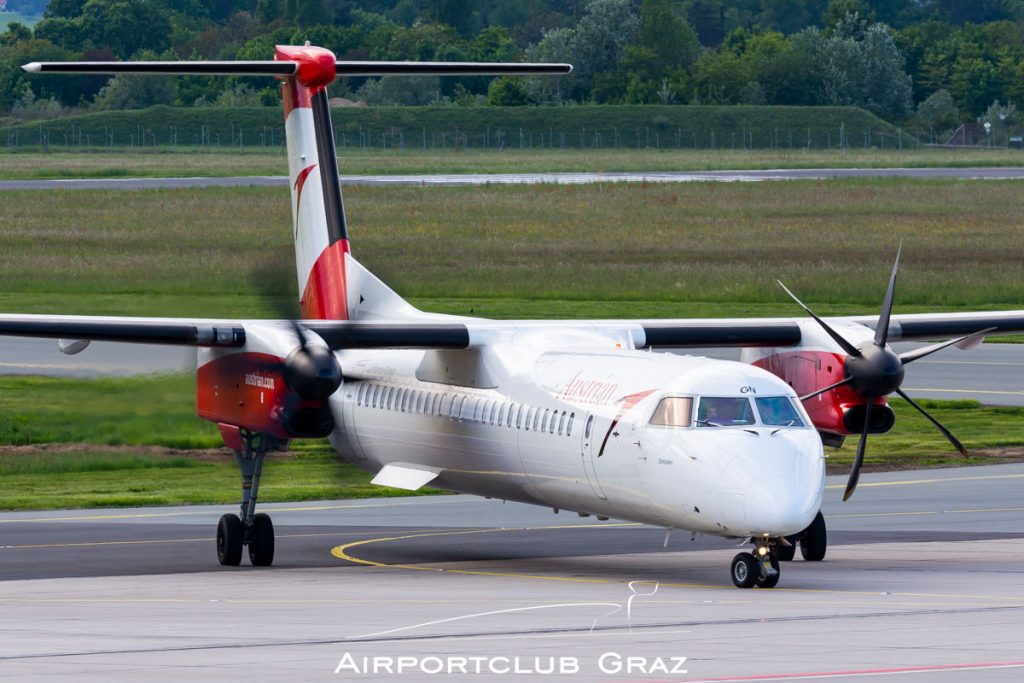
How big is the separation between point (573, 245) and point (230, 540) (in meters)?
45.4

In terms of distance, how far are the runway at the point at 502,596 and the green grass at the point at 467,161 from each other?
72.4m

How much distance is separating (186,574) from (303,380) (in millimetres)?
2683

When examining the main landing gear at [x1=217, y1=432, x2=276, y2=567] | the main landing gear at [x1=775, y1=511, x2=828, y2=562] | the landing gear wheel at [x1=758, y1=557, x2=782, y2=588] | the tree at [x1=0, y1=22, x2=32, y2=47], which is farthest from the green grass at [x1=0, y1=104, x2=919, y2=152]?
the landing gear wheel at [x1=758, y1=557, x2=782, y2=588]

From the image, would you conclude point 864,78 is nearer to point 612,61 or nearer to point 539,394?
point 612,61

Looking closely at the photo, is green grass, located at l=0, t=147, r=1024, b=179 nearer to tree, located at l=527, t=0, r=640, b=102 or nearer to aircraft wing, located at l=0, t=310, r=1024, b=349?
tree, located at l=527, t=0, r=640, b=102

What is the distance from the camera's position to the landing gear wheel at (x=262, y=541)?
20.3m

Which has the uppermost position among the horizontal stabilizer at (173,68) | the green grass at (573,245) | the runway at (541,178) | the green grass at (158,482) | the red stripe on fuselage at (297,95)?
the horizontal stabilizer at (173,68)

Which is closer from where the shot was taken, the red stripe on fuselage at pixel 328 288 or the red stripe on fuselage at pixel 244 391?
the red stripe on fuselage at pixel 244 391

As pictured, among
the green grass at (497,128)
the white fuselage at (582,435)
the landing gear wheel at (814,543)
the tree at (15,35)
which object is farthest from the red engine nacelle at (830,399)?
the tree at (15,35)

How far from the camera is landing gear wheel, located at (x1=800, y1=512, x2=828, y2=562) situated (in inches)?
771

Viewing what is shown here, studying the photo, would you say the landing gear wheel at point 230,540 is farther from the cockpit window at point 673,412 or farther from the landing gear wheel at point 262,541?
the cockpit window at point 673,412

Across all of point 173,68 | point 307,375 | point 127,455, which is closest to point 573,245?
point 173,68

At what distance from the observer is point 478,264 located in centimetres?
5981

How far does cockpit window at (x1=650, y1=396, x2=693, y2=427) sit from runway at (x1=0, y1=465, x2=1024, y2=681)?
1653 mm
